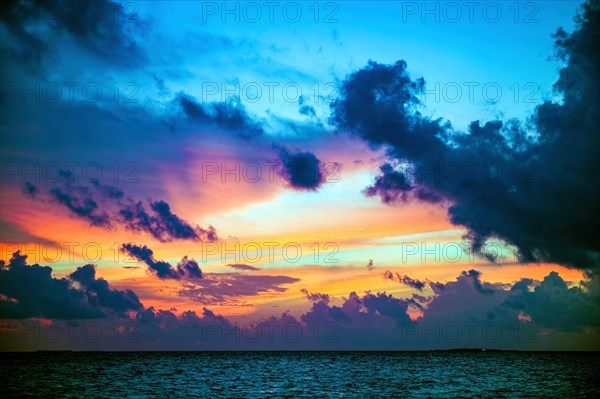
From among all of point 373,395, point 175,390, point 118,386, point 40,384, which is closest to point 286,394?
point 373,395

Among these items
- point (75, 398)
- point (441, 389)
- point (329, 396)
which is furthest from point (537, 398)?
point (75, 398)

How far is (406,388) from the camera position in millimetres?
99500

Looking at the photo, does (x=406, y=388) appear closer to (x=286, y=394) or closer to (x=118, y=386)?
(x=286, y=394)

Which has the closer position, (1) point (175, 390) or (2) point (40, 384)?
(1) point (175, 390)

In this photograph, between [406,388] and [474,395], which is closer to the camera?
[474,395]

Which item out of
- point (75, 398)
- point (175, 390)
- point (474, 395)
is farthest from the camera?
point (175, 390)

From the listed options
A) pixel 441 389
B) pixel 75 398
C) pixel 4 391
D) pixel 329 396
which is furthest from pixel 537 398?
pixel 4 391

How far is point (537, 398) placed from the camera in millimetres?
82750

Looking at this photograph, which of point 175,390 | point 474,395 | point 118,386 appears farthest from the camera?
point 118,386

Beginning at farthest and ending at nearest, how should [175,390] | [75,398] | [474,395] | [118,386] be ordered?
[118,386], [175,390], [474,395], [75,398]

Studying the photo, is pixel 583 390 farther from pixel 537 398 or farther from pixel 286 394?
pixel 286 394

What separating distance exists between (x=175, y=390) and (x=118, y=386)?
15.5m

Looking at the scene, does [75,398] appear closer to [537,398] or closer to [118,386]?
[118,386]

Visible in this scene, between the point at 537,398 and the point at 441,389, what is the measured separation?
2000 centimetres
